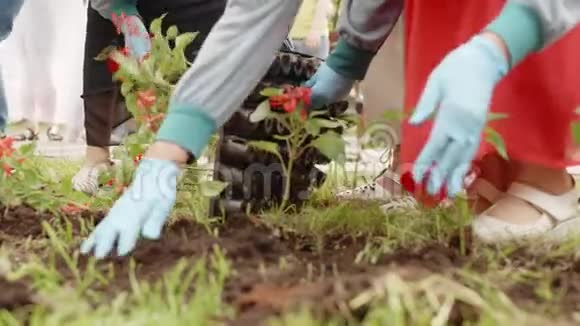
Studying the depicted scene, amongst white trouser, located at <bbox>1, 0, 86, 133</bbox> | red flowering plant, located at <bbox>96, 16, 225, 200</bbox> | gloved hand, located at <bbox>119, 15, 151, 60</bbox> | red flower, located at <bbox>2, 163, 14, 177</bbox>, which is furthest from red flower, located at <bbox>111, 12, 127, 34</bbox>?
white trouser, located at <bbox>1, 0, 86, 133</bbox>

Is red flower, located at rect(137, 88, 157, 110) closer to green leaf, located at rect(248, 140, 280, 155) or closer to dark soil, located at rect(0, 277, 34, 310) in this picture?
green leaf, located at rect(248, 140, 280, 155)

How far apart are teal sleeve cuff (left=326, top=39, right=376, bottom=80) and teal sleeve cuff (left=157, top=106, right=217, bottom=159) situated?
330mm

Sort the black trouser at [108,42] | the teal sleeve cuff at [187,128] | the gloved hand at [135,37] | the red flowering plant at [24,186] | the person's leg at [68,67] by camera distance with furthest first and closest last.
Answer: the person's leg at [68,67], the black trouser at [108,42], the gloved hand at [135,37], the red flowering plant at [24,186], the teal sleeve cuff at [187,128]

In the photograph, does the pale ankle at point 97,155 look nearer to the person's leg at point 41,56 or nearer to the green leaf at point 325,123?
the green leaf at point 325,123

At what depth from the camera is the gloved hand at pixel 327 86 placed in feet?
3.99

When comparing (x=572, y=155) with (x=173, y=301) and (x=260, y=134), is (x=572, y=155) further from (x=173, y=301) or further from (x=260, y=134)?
(x=173, y=301)

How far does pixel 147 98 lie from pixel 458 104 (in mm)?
633

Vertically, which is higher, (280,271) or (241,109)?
(241,109)

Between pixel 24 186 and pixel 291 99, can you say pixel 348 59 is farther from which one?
pixel 24 186

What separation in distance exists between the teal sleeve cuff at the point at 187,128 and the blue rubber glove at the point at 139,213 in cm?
3

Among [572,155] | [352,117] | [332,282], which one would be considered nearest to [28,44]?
[352,117]

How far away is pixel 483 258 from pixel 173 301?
1.17ft

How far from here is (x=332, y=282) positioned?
62cm

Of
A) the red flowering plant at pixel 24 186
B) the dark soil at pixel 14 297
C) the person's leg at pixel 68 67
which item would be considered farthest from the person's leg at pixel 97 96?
the person's leg at pixel 68 67
